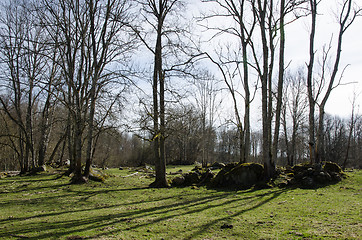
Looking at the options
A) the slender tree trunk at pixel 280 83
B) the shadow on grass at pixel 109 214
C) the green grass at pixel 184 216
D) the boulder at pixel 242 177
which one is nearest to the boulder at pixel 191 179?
the boulder at pixel 242 177

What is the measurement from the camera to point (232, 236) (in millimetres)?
4418

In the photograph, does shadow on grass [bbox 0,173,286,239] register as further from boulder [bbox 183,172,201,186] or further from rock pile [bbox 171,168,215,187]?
boulder [bbox 183,172,201,186]

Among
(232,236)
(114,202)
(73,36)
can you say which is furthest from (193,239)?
(73,36)

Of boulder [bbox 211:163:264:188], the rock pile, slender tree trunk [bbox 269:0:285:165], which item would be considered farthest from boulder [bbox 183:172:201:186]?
slender tree trunk [bbox 269:0:285:165]

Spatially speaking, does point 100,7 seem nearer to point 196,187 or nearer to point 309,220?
point 196,187

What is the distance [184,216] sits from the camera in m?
6.00

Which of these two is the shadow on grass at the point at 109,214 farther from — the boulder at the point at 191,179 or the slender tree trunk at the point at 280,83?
the boulder at the point at 191,179

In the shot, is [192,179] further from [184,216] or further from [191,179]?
[184,216]

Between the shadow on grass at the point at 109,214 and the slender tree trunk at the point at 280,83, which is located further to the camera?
the slender tree trunk at the point at 280,83

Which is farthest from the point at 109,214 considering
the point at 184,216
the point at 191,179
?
the point at 191,179

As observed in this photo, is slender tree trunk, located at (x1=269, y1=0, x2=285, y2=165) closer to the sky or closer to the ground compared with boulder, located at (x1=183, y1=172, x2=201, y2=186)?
closer to the sky

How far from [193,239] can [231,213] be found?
7.11 ft

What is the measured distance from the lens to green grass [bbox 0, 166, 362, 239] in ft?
14.9

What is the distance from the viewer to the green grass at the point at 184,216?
4.54 metres
